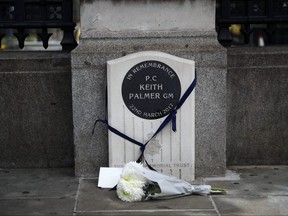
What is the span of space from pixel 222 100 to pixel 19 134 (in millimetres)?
2382

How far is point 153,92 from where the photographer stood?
6449mm

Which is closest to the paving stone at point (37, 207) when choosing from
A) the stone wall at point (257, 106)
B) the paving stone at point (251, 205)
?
the paving stone at point (251, 205)

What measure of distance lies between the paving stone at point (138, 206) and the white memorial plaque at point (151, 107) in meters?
0.55

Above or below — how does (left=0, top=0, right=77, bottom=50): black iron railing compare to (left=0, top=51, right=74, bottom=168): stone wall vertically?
above

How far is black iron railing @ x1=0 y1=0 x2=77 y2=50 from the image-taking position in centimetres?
720

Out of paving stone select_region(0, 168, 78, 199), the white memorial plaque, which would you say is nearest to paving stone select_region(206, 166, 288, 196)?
the white memorial plaque

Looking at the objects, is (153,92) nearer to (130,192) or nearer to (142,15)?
(142,15)

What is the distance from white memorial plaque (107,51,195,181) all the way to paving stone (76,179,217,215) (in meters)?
0.55

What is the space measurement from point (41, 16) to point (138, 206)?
277 cm

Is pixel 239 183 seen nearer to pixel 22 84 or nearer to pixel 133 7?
pixel 133 7

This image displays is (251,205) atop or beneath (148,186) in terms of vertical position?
beneath

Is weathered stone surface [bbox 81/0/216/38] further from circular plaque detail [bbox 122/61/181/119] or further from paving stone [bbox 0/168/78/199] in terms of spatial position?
paving stone [bbox 0/168/78/199]

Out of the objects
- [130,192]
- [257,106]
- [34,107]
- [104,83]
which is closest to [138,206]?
[130,192]

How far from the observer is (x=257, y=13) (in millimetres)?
7418
